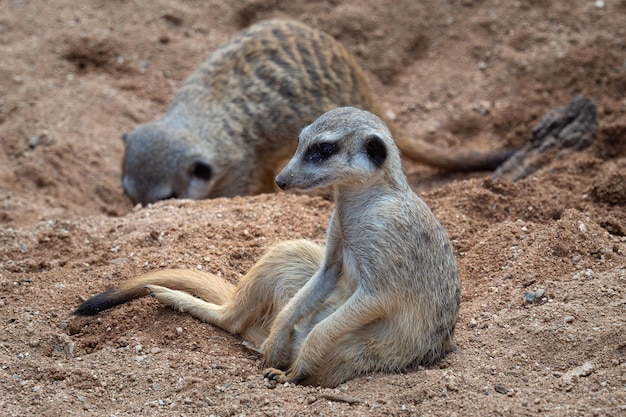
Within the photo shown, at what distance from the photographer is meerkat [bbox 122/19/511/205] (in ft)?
15.8

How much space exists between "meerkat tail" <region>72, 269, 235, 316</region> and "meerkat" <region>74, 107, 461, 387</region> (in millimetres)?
347

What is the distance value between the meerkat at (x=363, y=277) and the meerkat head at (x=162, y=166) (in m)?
2.15

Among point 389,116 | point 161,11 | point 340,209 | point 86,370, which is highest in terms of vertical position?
point 340,209

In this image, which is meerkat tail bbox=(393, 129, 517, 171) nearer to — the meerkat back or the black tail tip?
the meerkat back

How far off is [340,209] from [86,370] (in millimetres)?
952

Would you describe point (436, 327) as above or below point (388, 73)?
above

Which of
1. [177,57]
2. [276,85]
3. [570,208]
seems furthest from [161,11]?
[570,208]

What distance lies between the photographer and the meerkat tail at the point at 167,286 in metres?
2.84

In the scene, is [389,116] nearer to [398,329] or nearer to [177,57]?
[177,57]

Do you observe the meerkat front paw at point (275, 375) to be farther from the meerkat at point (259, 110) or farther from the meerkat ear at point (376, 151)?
the meerkat at point (259, 110)

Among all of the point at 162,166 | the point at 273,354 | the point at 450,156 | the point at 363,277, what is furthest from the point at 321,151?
the point at 450,156

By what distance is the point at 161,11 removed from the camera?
20.7ft

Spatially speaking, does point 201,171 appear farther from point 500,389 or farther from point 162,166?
point 500,389

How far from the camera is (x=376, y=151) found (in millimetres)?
2547
